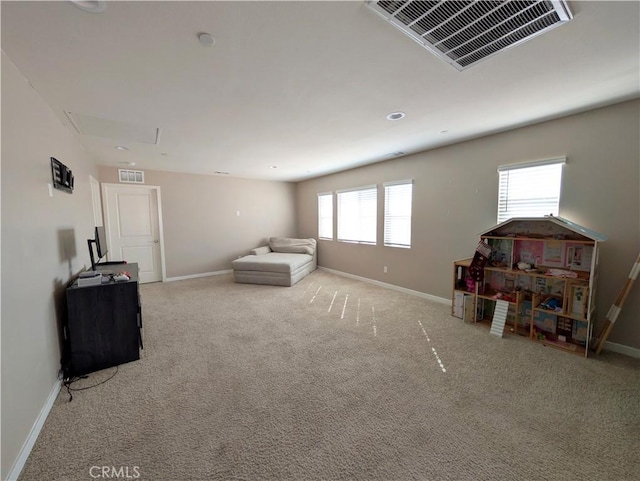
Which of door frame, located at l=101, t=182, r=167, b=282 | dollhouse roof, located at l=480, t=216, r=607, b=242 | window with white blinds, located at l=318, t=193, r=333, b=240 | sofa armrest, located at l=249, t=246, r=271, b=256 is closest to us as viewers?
dollhouse roof, located at l=480, t=216, r=607, b=242

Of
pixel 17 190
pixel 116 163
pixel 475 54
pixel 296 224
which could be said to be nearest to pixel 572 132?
pixel 475 54

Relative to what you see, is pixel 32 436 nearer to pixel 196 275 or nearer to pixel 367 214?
pixel 196 275

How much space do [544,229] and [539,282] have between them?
63 cm

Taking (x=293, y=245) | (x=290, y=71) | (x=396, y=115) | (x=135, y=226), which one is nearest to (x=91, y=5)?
(x=290, y=71)

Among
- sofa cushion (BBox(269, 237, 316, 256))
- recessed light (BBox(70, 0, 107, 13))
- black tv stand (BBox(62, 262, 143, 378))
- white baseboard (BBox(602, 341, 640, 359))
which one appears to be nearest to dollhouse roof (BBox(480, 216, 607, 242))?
white baseboard (BBox(602, 341, 640, 359))

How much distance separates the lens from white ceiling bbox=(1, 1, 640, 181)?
134cm

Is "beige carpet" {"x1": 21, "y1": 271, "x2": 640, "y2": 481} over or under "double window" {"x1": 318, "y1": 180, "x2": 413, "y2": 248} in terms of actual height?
under

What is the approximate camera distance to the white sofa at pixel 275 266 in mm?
4988

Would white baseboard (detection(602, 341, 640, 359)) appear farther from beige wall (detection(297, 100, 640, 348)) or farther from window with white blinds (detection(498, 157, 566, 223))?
window with white blinds (detection(498, 157, 566, 223))

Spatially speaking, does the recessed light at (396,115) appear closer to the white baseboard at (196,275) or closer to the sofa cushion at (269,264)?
the sofa cushion at (269,264)

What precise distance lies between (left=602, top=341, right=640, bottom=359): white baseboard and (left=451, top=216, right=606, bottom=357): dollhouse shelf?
21cm

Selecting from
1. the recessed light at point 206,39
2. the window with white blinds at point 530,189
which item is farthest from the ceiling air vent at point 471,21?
the window with white blinds at point 530,189

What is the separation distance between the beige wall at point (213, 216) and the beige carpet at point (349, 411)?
3025 mm

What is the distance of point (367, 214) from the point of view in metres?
5.16
